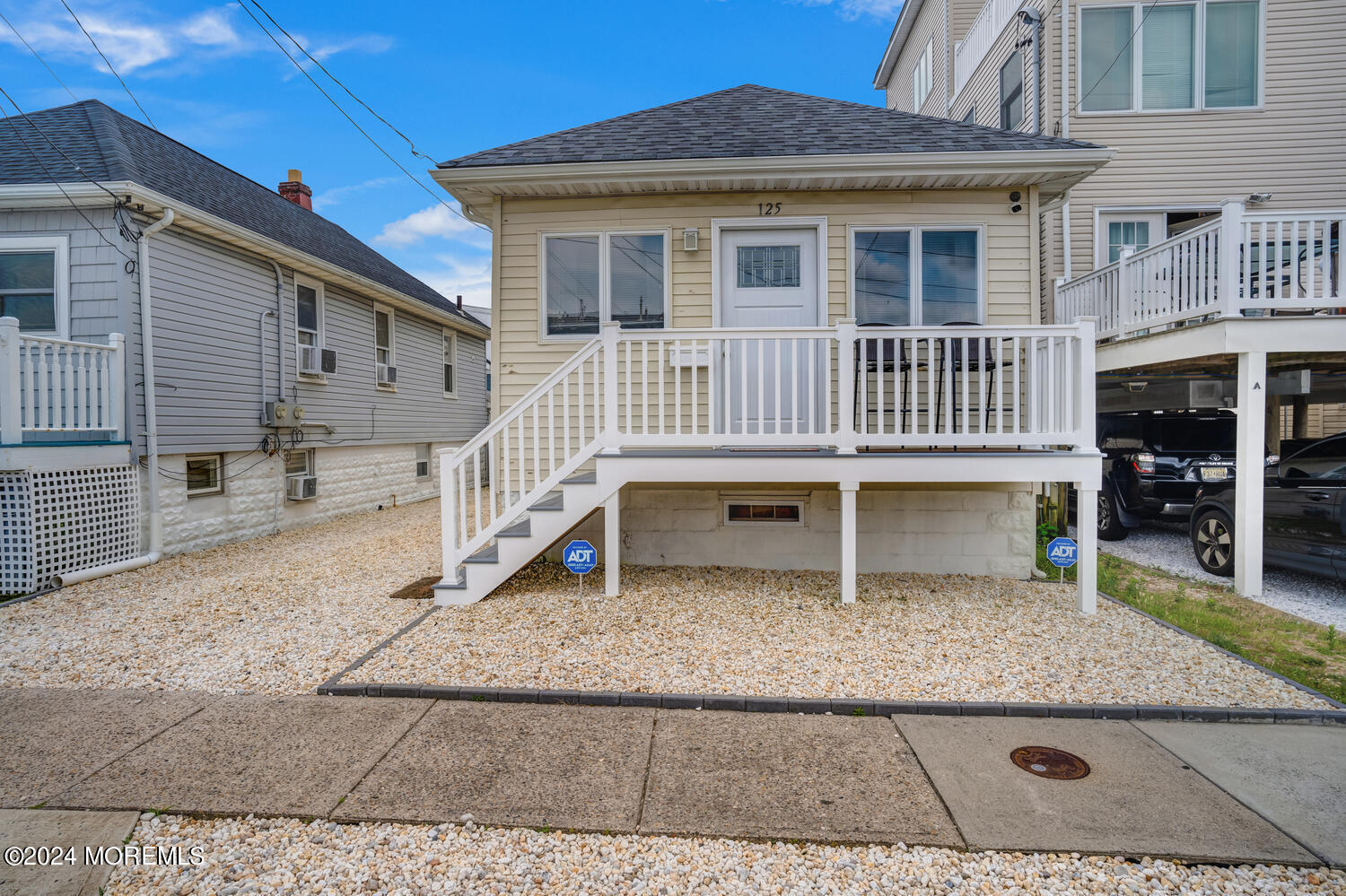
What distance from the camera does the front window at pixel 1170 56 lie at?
8.88 meters

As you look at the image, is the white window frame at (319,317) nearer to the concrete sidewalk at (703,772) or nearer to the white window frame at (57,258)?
the white window frame at (57,258)

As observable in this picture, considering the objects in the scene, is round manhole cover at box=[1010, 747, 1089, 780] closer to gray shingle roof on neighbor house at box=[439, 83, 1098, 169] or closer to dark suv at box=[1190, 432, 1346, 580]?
dark suv at box=[1190, 432, 1346, 580]

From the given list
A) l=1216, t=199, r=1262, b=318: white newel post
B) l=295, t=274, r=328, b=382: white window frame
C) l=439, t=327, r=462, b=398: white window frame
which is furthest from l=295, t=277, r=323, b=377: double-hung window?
l=1216, t=199, r=1262, b=318: white newel post

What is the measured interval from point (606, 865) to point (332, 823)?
3.67ft

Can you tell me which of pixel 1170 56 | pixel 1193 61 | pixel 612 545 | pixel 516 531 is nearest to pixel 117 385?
pixel 516 531

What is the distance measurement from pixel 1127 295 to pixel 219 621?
31.5 feet

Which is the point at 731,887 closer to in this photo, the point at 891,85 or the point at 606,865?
the point at 606,865

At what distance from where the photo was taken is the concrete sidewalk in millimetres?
2412

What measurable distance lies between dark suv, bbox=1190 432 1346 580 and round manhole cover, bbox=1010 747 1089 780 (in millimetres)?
4495

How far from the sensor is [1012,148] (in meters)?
5.67

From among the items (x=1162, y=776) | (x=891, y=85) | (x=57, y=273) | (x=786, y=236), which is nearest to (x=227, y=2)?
(x=57, y=273)

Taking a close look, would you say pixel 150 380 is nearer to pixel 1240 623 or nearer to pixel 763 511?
pixel 763 511

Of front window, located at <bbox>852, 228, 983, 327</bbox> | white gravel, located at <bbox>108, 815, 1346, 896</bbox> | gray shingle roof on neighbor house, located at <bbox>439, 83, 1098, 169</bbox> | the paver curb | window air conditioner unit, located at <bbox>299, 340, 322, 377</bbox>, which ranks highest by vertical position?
gray shingle roof on neighbor house, located at <bbox>439, 83, 1098, 169</bbox>

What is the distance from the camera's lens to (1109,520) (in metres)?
8.12
